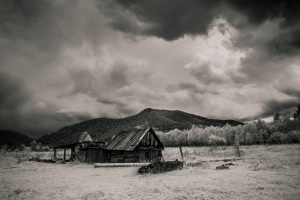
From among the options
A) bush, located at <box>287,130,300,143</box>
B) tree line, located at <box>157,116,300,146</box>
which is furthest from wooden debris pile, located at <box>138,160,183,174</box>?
bush, located at <box>287,130,300,143</box>

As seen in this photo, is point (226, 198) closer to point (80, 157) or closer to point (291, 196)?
point (291, 196)

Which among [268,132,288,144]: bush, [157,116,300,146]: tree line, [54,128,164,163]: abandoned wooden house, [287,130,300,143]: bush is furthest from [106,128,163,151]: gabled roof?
[287,130,300,143]: bush

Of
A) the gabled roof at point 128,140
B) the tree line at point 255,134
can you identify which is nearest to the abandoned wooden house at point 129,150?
the gabled roof at point 128,140

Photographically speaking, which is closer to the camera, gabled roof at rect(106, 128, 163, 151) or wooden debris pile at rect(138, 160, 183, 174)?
wooden debris pile at rect(138, 160, 183, 174)

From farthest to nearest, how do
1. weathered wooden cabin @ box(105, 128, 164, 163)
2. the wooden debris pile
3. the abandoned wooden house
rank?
1. the abandoned wooden house
2. weathered wooden cabin @ box(105, 128, 164, 163)
3. the wooden debris pile

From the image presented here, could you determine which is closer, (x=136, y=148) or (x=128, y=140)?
(x=136, y=148)

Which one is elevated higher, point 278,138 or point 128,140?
point 128,140

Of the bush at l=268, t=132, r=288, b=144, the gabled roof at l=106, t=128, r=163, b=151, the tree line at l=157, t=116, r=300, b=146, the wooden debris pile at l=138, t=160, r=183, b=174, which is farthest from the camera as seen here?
the tree line at l=157, t=116, r=300, b=146

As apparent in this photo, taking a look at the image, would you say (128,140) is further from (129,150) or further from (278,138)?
(278,138)

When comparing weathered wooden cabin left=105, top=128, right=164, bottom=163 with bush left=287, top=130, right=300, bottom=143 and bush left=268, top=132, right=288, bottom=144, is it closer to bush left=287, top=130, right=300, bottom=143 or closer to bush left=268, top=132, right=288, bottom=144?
bush left=268, top=132, right=288, bottom=144

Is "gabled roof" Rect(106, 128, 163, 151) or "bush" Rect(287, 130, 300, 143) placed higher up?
"gabled roof" Rect(106, 128, 163, 151)

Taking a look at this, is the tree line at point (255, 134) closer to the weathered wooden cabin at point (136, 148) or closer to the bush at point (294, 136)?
the bush at point (294, 136)

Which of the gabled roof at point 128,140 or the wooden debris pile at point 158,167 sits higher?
the gabled roof at point 128,140

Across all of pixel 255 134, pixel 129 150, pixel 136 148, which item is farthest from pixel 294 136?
pixel 129 150
